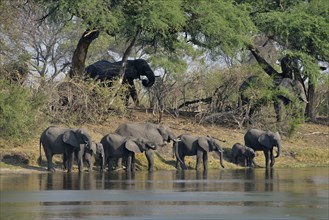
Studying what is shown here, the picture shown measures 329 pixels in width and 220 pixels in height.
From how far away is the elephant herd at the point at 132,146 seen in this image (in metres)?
36.6

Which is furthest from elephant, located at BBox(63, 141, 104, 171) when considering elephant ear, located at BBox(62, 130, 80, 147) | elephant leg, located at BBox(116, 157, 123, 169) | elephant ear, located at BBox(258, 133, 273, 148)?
elephant ear, located at BBox(258, 133, 273, 148)

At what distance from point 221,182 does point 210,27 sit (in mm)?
15237

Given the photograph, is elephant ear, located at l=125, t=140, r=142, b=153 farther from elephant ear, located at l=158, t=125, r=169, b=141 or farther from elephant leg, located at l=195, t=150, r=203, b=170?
elephant leg, located at l=195, t=150, r=203, b=170

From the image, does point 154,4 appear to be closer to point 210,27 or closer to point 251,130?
point 210,27

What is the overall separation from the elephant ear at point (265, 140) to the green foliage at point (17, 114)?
8265 millimetres

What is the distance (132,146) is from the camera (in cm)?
3734

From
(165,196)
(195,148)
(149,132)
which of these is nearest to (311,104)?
(195,148)

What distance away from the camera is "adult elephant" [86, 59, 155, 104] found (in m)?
48.1

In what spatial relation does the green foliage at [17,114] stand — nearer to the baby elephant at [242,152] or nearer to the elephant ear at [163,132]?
the elephant ear at [163,132]

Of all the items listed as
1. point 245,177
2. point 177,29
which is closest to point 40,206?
point 245,177

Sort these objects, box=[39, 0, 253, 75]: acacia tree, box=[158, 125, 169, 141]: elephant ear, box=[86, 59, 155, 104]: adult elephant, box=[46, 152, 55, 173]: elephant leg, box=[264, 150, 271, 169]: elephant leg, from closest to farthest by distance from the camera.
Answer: box=[46, 152, 55, 173]: elephant leg
box=[158, 125, 169, 141]: elephant ear
box=[264, 150, 271, 169]: elephant leg
box=[39, 0, 253, 75]: acacia tree
box=[86, 59, 155, 104]: adult elephant

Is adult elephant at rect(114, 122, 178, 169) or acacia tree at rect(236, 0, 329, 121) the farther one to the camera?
acacia tree at rect(236, 0, 329, 121)

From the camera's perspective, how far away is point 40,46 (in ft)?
250

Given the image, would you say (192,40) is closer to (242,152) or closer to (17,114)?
(242,152)
